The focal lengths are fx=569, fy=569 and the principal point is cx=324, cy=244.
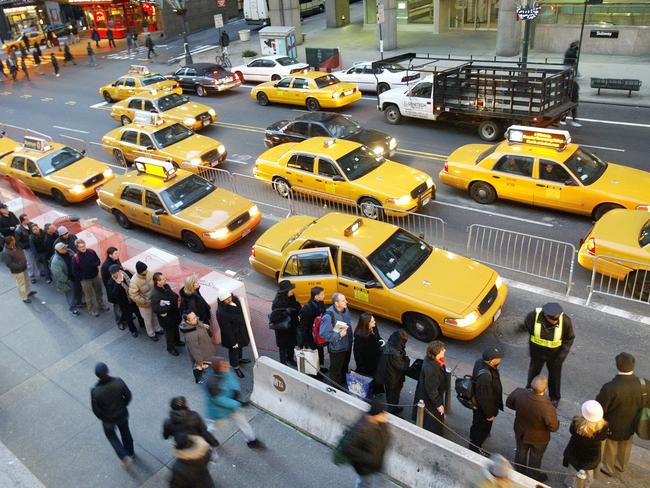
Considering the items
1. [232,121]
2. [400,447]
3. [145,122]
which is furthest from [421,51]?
[400,447]

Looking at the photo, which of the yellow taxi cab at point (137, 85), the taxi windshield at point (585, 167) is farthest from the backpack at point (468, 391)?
the yellow taxi cab at point (137, 85)

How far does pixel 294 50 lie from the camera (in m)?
31.9

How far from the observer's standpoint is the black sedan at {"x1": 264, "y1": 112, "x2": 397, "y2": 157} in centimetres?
1600

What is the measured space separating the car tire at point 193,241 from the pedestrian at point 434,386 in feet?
23.9

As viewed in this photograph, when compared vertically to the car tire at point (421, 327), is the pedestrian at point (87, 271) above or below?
above

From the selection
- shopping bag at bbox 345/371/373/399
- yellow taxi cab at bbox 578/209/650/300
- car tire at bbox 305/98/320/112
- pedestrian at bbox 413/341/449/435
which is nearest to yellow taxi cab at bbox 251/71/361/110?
car tire at bbox 305/98/320/112

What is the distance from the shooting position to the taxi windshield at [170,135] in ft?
57.1

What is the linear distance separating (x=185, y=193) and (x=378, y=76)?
41.6 feet

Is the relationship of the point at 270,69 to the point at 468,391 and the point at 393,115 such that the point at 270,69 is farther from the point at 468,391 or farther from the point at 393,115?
the point at 468,391

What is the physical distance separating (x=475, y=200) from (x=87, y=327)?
9.18 m

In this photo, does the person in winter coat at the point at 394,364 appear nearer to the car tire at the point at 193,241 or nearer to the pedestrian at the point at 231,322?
the pedestrian at the point at 231,322

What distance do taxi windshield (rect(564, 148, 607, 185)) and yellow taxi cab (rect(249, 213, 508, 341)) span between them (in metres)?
4.43

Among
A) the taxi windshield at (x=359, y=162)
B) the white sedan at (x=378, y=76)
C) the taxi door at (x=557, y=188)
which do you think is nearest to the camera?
the taxi door at (x=557, y=188)

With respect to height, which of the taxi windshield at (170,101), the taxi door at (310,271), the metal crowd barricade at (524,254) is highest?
the taxi windshield at (170,101)
